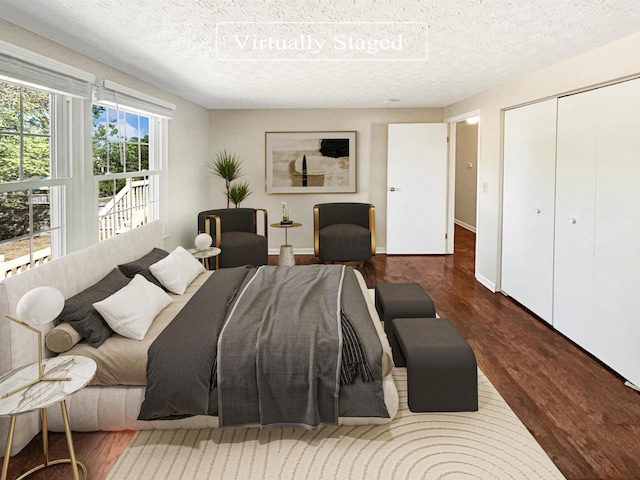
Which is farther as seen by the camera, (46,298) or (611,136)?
(611,136)

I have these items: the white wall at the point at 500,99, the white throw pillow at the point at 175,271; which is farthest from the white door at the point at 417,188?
the white throw pillow at the point at 175,271

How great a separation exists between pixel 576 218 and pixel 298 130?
4619 millimetres

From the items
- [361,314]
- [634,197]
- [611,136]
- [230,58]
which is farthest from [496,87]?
[361,314]

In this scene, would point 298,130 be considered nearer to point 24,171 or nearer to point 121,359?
point 24,171

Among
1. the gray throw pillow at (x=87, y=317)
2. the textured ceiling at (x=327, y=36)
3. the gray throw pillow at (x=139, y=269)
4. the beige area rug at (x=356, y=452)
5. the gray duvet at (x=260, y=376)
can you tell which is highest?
the textured ceiling at (x=327, y=36)

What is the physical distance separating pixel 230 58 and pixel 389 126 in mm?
3756

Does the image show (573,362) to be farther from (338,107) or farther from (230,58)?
(338,107)

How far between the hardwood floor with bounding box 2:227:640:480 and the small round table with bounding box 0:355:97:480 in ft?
0.62

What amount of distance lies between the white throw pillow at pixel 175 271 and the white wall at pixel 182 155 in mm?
777

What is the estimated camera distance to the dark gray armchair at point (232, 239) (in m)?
5.67

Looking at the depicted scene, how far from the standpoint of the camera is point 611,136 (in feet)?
10.9

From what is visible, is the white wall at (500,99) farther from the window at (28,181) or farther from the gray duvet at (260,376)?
the window at (28,181)

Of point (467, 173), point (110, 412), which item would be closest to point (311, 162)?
point (467, 173)

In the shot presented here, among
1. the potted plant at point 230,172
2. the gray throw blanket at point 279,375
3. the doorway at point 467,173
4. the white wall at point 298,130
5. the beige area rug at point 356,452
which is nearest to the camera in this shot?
the beige area rug at point 356,452
